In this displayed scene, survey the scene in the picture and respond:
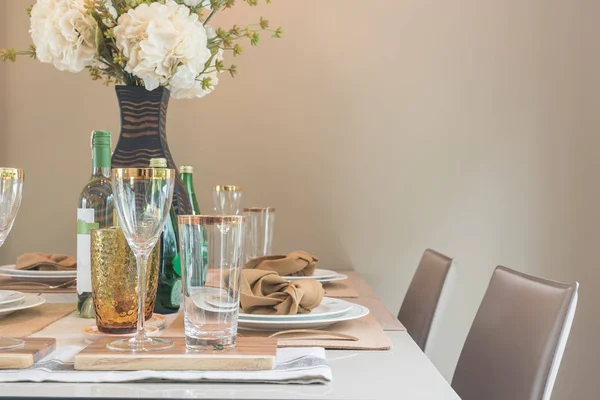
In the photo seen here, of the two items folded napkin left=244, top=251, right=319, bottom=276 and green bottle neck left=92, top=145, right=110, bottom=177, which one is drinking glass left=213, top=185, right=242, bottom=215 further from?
green bottle neck left=92, top=145, right=110, bottom=177

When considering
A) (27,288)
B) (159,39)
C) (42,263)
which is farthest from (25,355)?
(42,263)

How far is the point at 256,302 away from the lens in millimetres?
1191

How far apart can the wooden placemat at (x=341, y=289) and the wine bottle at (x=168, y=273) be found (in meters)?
0.46

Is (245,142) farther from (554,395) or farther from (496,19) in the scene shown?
(554,395)

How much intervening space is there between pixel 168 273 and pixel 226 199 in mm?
749

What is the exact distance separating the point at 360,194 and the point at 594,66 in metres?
0.94

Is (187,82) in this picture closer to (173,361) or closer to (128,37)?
(128,37)

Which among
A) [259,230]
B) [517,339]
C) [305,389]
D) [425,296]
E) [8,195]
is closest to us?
[305,389]

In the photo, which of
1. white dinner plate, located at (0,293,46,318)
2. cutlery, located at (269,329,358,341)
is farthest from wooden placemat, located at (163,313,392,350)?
white dinner plate, located at (0,293,46,318)

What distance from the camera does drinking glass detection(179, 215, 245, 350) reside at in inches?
37.0

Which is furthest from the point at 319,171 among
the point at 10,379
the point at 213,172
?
the point at 10,379

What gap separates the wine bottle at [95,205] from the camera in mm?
1263

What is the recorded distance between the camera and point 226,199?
210cm

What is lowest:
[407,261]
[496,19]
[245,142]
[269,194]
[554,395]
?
[554,395]
